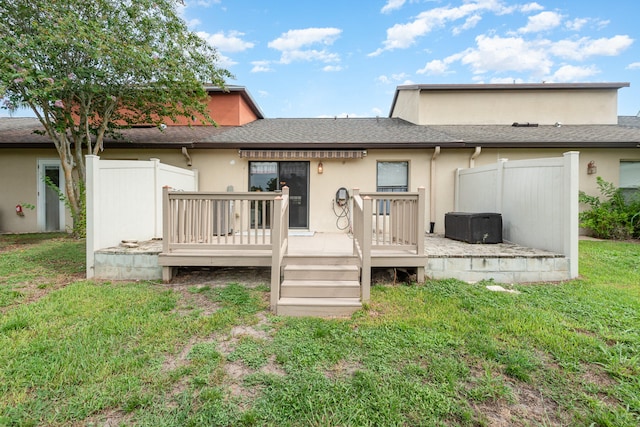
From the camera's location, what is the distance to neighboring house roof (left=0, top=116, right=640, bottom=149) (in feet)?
24.3

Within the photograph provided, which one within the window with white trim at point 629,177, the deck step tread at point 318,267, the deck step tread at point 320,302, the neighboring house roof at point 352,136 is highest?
the neighboring house roof at point 352,136

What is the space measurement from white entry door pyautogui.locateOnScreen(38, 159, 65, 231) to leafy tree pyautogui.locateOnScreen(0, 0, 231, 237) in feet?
2.85

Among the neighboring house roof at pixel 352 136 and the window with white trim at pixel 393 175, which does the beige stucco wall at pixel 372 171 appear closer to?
the window with white trim at pixel 393 175

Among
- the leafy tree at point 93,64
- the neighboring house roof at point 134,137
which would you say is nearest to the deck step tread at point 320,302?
the neighboring house roof at point 134,137

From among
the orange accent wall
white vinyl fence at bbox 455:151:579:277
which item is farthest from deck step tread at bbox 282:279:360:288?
the orange accent wall

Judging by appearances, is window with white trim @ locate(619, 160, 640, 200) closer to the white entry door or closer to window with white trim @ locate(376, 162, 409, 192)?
window with white trim @ locate(376, 162, 409, 192)

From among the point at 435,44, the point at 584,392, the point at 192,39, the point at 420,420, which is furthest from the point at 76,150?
the point at 435,44

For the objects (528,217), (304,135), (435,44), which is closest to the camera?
(528,217)

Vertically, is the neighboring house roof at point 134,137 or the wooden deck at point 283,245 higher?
the neighboring house roof at point 134,137

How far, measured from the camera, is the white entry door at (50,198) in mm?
8211

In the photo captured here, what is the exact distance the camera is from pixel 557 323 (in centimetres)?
303

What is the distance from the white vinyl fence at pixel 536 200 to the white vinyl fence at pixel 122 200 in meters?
6.88

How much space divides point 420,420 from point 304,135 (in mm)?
7496

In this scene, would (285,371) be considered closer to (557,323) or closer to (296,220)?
(557,323)
